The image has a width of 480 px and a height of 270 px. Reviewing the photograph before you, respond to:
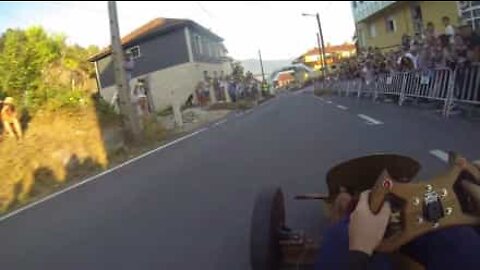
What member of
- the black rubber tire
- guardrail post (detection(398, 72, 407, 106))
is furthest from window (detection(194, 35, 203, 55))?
the black rubber tire

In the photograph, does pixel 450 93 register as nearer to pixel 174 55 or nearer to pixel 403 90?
pixel 403 90

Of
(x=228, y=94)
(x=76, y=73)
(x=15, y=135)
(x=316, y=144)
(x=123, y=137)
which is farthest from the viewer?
(x=228, y=94)

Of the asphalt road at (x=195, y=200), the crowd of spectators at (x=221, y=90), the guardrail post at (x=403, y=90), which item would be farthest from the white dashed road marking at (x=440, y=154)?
the crowd of spectators at (x=221, y=90)

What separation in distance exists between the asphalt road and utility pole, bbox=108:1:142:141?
16.0ft

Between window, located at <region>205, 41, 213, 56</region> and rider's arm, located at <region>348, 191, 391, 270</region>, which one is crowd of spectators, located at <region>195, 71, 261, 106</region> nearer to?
window, located at <region>205, 41, 213, 56</region>

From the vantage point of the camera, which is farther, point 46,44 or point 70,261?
point 46,44

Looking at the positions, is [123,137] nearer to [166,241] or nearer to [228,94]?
[166,241]

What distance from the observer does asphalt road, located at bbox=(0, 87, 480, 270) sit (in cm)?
611

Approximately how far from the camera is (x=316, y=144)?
1271 centimetres

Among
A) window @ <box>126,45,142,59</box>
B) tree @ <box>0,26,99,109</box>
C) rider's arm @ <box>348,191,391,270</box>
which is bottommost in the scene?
rider's arm @ <box>348,191,391,270</box>

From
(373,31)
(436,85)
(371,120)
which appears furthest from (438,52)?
(373,31)

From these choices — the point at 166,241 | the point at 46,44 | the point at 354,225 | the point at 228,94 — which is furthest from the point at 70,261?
the point at 228,94

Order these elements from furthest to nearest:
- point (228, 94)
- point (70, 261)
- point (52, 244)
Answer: point (228, 94), point (52, 244), point (70, 261)

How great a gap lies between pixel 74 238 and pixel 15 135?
384 inches
